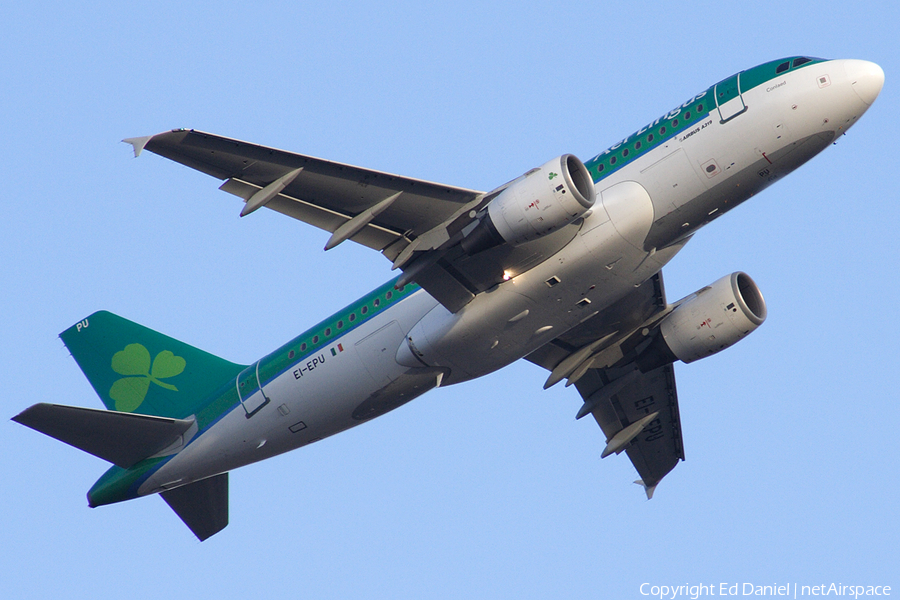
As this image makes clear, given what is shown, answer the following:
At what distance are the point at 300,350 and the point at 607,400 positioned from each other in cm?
1014

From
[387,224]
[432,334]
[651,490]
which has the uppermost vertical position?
[387,224]

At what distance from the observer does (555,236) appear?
25.2 metres

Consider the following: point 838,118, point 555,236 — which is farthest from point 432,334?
point 838,118

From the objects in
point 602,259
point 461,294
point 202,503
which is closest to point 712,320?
point 602,259

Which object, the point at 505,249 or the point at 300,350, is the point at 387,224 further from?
the point at 300,350

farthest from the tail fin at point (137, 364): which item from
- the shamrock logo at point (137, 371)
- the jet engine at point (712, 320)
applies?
the jet engine at point (712, 320)

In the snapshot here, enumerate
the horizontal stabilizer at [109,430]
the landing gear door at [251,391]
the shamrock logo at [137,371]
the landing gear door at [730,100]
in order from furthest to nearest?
the shamrock logo at [137,371] < the landing gear door at [251,391] < the horizontal stabilizer at [109,430] < the landing gear door at [730,100]

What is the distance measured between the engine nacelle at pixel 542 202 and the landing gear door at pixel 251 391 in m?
9.38

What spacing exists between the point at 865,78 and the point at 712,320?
27.2 feet

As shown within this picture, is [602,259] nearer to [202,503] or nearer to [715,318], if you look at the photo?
[715,318]

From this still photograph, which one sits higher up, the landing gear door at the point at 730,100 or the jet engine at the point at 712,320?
the landing gear door at the point at 730,100

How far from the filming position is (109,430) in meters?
29.9

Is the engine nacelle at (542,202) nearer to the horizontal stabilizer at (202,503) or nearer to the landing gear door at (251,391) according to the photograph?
the landing gear door at (251,391)

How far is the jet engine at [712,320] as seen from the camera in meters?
29.7
